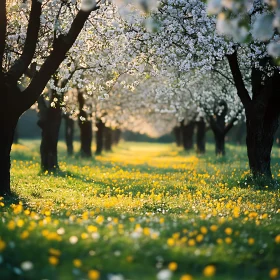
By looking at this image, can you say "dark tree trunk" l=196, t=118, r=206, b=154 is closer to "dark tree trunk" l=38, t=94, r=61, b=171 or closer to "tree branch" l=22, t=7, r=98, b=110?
"dark tree trunk" l=38, t=94, r=61, b=171

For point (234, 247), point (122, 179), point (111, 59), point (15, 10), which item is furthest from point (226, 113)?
point (234, 247)

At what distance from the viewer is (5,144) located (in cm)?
1382

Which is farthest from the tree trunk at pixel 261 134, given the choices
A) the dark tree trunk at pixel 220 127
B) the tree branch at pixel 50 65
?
the dark tree trunk at pixel 220 127

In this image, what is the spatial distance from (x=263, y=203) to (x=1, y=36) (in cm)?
872

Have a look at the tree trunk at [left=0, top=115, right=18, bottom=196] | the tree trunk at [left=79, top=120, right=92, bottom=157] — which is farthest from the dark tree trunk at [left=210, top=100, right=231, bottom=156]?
the tree trunk at [left=0, top=115, right=18, bottom=196]

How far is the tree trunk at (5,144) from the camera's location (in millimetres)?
13672

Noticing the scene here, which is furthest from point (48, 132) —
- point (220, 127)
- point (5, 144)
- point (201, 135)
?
point (201, 135)

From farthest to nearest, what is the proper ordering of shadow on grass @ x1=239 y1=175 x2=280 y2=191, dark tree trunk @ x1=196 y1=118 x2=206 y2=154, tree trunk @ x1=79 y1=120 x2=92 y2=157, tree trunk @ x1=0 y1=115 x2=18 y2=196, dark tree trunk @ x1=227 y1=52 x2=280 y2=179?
dark tree trunk @ x1=196 y1=118 x2=206 y2=154
tree trunk @ x1=79 y1=120 x2=92 y2=157
dark tree trunk @ x1=227 y1=52 x2=280 y2=179
shadow on grass @ x1=239 y1=175 x2=280 y2=191
tree trunk @ x1=0 y1=115 x2=18 y2=196

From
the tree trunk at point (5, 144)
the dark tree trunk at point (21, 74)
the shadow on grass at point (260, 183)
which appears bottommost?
the shadow on grass at point (260, 183)

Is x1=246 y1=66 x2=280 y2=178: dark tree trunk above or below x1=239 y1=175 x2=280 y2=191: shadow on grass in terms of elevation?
above

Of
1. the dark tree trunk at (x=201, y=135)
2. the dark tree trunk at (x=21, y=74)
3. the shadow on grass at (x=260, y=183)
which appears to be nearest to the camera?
the dark tree trunk at (x=21, y=74)

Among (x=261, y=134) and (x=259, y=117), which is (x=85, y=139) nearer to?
(x=261, y=134)

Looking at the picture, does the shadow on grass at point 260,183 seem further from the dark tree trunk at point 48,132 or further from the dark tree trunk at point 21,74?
the dark tree trunk at point 48,132

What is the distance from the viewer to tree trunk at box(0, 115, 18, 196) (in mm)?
13672
